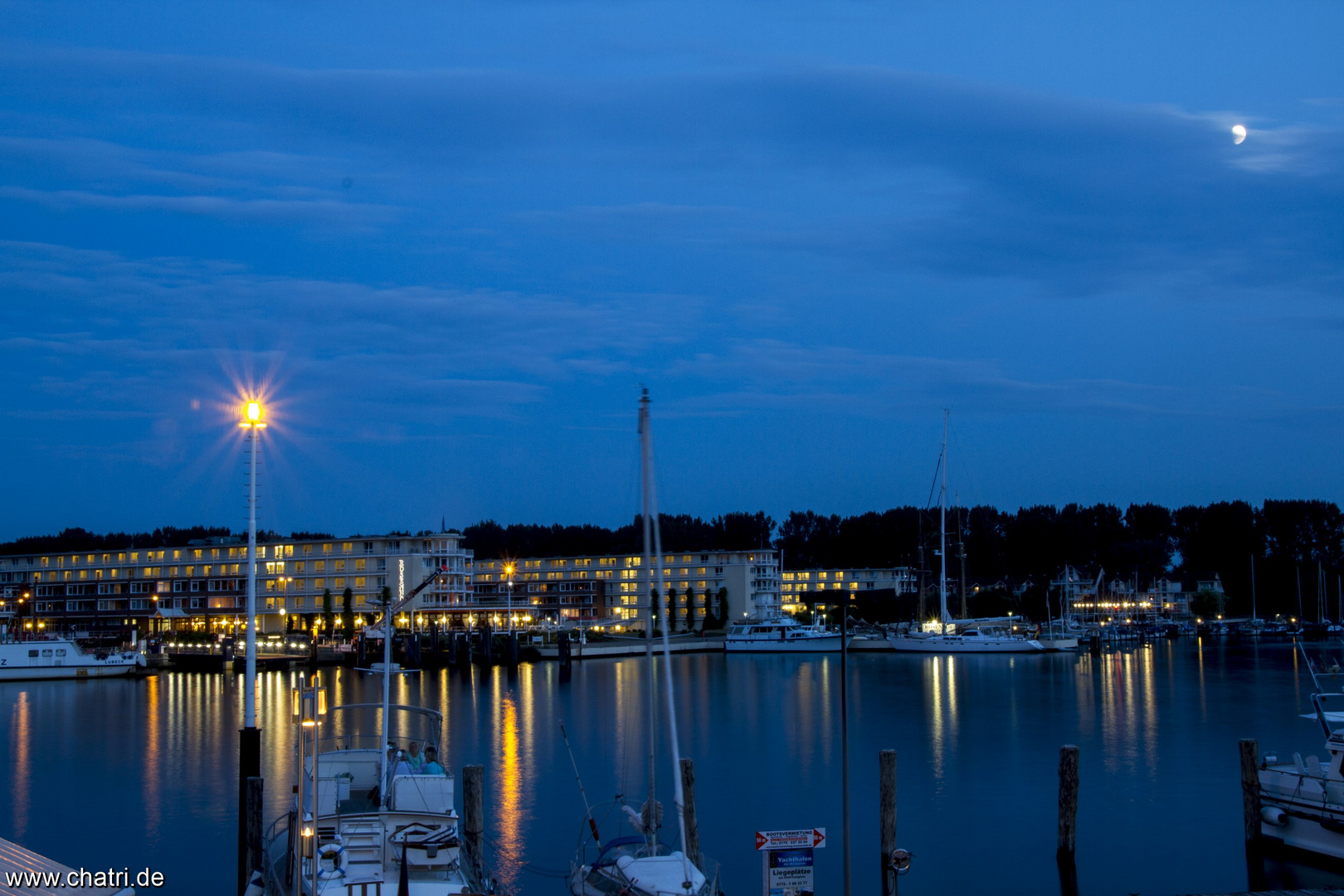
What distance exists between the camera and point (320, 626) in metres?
136

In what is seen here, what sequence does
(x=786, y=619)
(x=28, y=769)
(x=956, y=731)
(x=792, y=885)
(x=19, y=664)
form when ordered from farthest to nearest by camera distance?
(x=786, y=619), (x=19, y=664), (x=956, y=731), (x=28, y=769), (x=792, y=885)

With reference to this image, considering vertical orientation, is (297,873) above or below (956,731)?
above

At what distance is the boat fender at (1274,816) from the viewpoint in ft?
91.2

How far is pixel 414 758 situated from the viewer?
1092 inches

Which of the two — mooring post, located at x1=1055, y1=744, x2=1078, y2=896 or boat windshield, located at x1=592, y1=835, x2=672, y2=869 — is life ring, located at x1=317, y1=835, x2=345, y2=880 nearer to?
boat windshield, located at x1=592, y1=835, x2=672, y2=869

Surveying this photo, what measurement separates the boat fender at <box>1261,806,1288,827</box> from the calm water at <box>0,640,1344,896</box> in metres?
1.69

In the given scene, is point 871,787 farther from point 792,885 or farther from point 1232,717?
point 1232,717

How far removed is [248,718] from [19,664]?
84.2m

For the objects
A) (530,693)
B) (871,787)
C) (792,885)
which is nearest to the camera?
(792,885)

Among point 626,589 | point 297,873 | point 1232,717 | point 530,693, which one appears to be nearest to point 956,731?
point 1232,717

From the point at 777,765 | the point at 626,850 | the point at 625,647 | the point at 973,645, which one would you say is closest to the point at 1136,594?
the point at 973,645

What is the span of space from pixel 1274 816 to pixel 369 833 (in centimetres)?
2051

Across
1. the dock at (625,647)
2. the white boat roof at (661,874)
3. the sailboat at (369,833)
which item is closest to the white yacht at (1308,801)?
the white boat roof at (661,874)

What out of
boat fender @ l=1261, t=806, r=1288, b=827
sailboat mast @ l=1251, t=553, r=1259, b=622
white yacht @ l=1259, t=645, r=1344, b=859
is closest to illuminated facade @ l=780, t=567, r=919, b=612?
sailboat mast @ l=1251, t=553, r=1259, b=622
